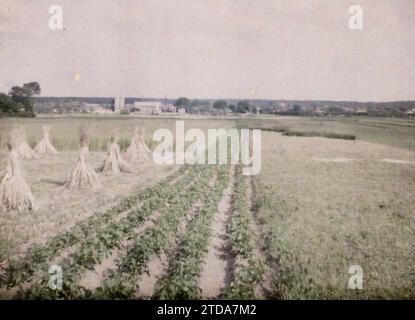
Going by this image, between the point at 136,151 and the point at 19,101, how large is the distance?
6.01 metres

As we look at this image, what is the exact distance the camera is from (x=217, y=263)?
276 inches

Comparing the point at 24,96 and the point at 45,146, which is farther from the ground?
the point at 24,96

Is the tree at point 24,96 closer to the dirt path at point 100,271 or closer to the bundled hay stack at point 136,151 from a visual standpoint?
the bundled hay stack at point 136,151

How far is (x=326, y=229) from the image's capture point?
869cm

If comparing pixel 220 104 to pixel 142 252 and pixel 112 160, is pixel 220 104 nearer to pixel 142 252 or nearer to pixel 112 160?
pixel 112 160

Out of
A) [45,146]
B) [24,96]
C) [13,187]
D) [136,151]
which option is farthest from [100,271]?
[45,146]

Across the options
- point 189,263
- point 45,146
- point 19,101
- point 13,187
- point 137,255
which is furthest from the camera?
point 45,146

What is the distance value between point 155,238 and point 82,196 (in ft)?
16.0

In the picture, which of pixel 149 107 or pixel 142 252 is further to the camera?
pixel 149 107

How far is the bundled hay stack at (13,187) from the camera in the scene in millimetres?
9055

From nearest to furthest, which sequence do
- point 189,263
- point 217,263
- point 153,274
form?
point 189,263, point 153,274, point 217,263

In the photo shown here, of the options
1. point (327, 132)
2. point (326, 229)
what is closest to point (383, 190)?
point (326, 229)

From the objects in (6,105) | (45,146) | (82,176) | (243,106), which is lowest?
(82,176)
